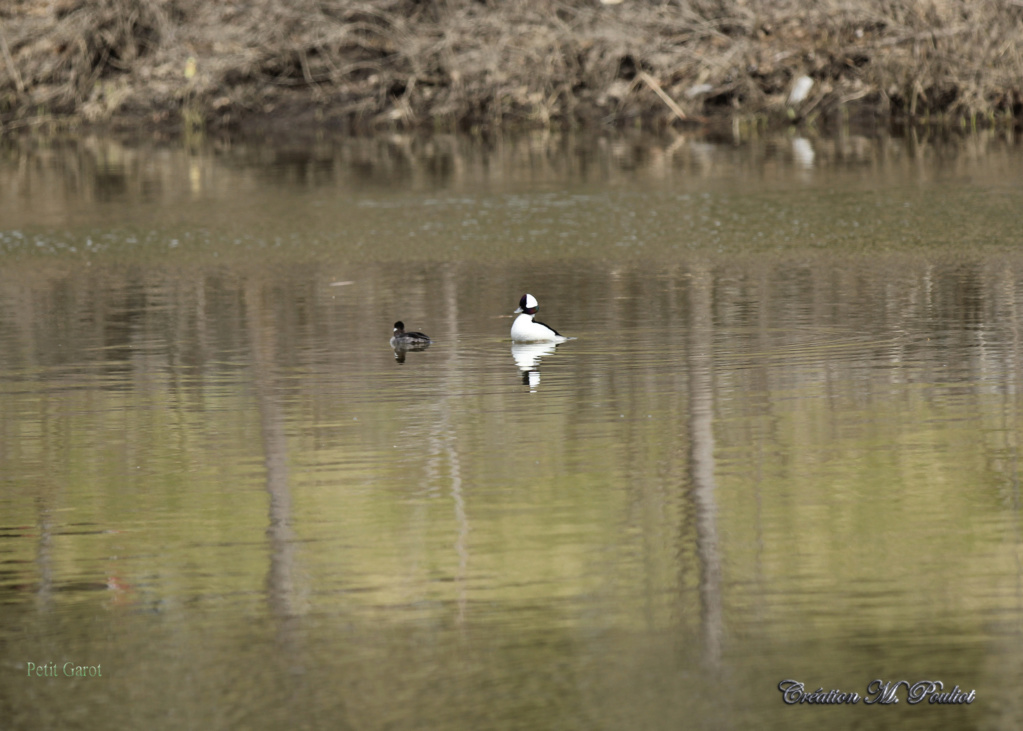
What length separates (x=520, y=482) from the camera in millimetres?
7973

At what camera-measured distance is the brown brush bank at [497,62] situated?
30125 mm

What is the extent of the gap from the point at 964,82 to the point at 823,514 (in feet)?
75.6

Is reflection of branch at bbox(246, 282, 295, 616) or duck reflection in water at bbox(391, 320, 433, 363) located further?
duck reflection in water at bbox(391, 320, 433, 363)

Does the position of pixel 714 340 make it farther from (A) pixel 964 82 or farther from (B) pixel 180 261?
(A) pixel 964 82

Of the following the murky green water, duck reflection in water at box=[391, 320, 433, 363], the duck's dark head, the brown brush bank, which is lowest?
the murky green water

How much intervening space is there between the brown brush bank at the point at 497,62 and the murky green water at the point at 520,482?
13624 millimetres

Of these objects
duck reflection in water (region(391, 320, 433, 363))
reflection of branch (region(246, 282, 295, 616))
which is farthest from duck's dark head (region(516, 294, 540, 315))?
reflection of branch (region(246, 282, 295, 616))

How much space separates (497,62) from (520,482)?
86.9ft

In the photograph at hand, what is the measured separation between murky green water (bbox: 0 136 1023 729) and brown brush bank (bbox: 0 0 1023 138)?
44.7ft

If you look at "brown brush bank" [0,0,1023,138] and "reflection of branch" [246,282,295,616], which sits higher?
"brown brush bank" [0,0,1023,138]

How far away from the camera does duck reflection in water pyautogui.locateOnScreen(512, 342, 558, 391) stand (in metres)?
10.5

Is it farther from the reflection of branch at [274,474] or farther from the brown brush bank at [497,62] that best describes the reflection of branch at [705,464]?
the brown brush bank at [497,62]

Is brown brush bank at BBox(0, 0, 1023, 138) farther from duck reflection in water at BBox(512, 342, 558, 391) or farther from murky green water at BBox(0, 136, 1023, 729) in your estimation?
duck reflection in water at BBox(512, 342, 558, 391)

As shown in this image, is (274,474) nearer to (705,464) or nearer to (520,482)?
(520,482)
